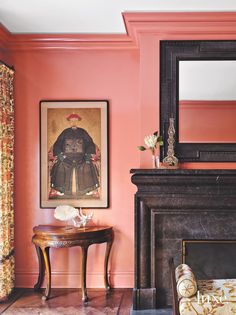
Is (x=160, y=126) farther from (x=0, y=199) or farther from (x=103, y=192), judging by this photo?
(x=0, y=199)

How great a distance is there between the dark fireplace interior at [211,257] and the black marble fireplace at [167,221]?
51 millimetres

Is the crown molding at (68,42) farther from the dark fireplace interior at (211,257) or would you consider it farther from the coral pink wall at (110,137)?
the dark fireplace interior at (211,257)

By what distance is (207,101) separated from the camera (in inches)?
164

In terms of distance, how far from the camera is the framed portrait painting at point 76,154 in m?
4.66

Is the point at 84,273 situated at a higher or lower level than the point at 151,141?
lower

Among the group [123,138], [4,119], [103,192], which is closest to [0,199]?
[4,119]

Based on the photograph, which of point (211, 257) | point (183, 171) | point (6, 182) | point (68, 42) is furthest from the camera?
point (68, 42)

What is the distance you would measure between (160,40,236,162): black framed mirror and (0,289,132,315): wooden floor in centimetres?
145

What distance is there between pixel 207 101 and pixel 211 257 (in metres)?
1.43

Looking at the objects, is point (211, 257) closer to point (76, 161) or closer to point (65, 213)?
point (65, 213)

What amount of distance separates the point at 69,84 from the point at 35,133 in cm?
63

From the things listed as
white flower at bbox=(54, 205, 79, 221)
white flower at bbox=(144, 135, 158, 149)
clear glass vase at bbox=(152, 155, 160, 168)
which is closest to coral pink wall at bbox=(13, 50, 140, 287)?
white flower at bbox=(54, 205, 79, 221)

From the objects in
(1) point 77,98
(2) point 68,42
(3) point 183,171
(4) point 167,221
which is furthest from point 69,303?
(2) point 68,42

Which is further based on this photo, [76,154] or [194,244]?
[76,154]
